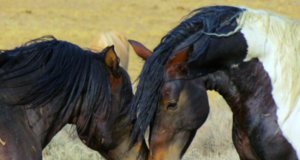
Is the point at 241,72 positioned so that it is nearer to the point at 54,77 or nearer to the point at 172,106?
the point at 172,106

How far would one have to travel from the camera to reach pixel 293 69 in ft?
16.6

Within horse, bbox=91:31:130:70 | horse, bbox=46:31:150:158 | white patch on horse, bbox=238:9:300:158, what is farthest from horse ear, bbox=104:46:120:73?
horse, bbox=91:31:130:70

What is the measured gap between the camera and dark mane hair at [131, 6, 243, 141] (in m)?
5.05

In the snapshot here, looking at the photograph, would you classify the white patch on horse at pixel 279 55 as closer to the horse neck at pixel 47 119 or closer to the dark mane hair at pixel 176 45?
the dark mane hair at pixel 176 45

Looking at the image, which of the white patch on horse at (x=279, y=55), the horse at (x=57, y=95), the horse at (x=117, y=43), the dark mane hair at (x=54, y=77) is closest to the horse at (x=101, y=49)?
the horse at (x=117, y=43)

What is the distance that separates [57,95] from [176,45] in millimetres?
812

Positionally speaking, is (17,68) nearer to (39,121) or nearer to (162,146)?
(39,121)

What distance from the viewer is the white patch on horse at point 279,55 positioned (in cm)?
504

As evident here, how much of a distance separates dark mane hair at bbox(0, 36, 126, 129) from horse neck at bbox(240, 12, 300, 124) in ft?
3.13

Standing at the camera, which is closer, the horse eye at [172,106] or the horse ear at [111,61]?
the horse eye at [172,106]

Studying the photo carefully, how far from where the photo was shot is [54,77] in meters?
5.31

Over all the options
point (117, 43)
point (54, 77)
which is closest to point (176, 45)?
point (54, 77)

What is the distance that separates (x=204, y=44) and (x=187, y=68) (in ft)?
0.54

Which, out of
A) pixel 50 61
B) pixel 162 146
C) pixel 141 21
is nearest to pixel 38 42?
pixel 50 61
